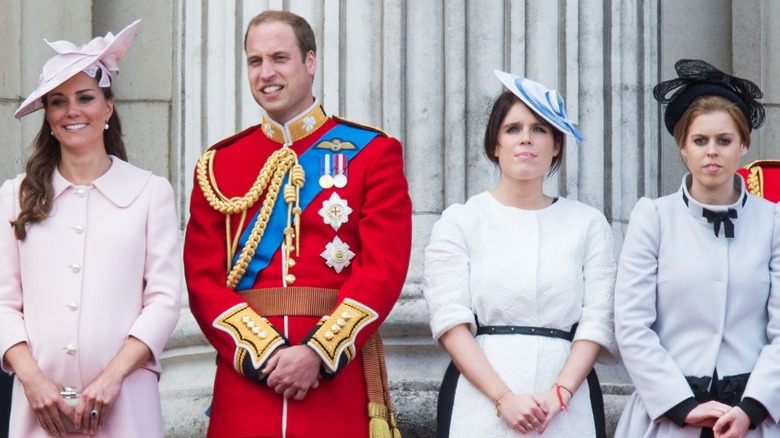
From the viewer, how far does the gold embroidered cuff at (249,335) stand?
560 cm

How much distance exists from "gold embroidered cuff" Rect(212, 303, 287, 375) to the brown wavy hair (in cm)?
66

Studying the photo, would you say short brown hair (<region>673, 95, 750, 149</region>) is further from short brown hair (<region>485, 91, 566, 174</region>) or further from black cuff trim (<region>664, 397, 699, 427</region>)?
black cuff trim (<region>664, 397, 699, 427</region>)

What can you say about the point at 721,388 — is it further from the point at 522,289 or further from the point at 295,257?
the point at 295,257

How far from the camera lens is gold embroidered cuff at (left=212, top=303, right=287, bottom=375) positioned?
5.60 meters

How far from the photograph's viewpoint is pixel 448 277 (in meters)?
5.83

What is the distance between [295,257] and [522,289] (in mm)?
732

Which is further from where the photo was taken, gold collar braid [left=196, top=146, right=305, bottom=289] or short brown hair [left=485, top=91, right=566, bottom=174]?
short brown hair [left=485, top=91, right=566, bottom=174]

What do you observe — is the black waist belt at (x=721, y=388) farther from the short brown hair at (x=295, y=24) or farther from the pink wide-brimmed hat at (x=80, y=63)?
the pink wide-brimmed hat at (x=80, y=63)

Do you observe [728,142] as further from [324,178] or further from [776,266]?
[324,178]

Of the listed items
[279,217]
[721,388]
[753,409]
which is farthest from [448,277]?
[753,409]

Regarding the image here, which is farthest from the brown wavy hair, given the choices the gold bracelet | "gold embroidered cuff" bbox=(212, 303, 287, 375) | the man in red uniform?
the gold bracelet

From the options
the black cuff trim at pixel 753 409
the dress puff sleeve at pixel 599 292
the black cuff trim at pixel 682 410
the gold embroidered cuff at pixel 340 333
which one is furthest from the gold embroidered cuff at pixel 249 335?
the black cuff trim at pixel 753 409

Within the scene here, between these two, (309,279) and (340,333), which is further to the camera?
(309,279)

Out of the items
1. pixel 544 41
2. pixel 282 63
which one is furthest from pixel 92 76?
pixel 544 41
